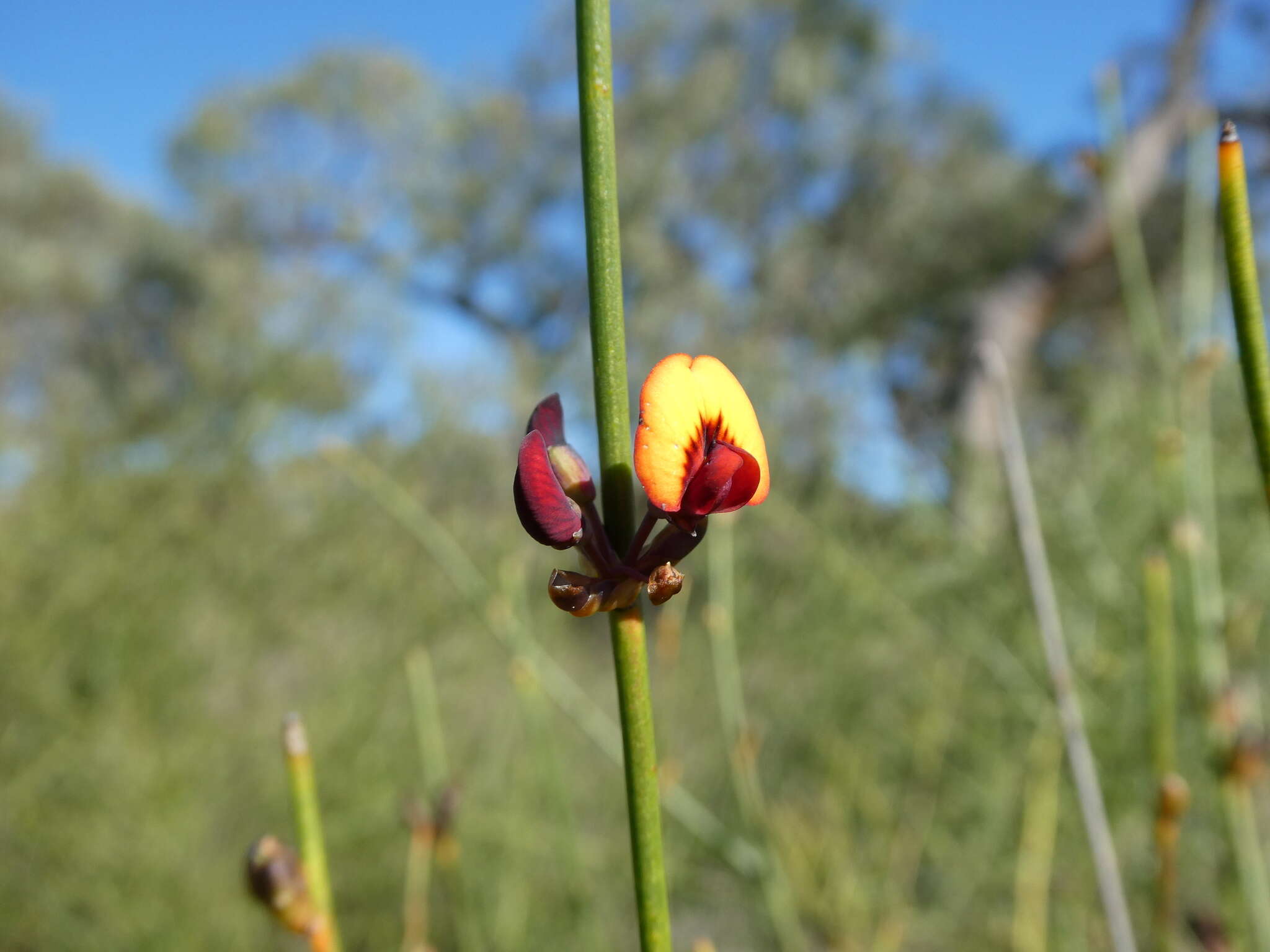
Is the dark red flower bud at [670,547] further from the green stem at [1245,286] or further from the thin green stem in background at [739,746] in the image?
the thin green stem in background at [739,746]

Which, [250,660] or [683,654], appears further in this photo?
[250,660]

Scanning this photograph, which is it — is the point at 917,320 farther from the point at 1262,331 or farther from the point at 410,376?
the point at 1262,331

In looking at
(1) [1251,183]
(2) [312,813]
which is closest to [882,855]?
(2) [312,813]

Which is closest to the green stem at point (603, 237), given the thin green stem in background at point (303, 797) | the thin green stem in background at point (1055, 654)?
the thin green stem in background at point (303, 797)

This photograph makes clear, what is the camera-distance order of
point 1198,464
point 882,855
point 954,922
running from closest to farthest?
point 1198,464 < point 882,855 < point 954,922

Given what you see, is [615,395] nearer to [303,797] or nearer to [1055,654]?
[303,797]

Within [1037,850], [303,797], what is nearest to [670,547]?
[303,797]
